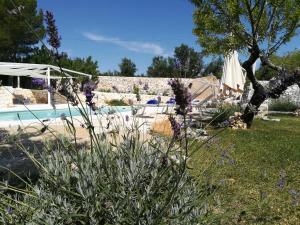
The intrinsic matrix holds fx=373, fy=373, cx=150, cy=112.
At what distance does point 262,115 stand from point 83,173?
13.2 metres

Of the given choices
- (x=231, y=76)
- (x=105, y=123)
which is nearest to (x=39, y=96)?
(x=231, y=76)

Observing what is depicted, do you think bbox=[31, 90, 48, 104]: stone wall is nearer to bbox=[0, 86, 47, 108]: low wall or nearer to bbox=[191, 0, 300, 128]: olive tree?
bbox=[0, 86, 47, 108]: low wall

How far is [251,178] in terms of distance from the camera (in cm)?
509

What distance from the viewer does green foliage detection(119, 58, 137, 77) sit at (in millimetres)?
51250

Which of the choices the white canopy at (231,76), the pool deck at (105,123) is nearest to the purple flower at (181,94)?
the pool deck at (105,123)

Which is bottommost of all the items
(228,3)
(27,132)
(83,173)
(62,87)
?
(27,132)

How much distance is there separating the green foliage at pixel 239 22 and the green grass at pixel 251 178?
3.82 metres

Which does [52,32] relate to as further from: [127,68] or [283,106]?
[127,68]

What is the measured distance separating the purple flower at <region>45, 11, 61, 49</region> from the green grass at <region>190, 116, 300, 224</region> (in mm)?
1403

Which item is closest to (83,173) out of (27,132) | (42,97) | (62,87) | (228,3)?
(62,87)

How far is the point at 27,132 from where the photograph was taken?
8578 millimetres

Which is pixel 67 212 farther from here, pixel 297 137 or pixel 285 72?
pixel 297 137

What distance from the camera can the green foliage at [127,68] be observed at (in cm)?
5125

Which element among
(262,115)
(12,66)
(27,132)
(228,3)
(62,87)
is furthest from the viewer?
(12,66)
